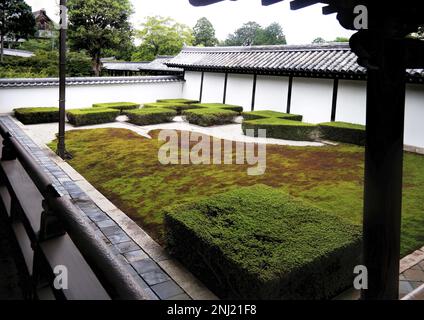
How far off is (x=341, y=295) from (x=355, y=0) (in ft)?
11.7

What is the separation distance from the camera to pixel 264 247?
4348 mm

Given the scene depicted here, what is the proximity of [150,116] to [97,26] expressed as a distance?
63.0 feet

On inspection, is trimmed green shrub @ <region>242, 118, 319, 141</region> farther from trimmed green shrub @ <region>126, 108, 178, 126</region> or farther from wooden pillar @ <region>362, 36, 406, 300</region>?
wooden pillar @ <region>362, 36, 406, 300</region>

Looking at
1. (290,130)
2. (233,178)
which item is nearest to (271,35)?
(290,130)

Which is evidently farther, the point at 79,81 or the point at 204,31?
the point at 204,31

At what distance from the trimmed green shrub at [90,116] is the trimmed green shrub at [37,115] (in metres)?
0.79

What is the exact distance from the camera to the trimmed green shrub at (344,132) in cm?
1320

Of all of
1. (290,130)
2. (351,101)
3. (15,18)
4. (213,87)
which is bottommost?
(290,130)

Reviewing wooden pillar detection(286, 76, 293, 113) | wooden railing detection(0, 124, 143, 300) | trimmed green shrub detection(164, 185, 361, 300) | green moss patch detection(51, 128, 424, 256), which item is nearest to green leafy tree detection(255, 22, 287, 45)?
wooden pillar detection(286, 76, 293, 113)

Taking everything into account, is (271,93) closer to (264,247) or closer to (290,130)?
(290,130)

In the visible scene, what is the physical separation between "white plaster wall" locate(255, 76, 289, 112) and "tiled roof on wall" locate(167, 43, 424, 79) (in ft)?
1.52

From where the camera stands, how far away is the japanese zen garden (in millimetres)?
2709

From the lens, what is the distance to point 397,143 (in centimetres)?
286
